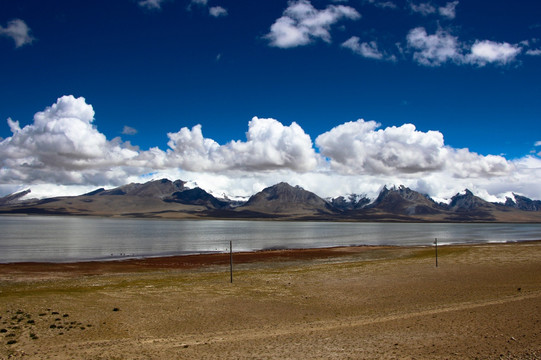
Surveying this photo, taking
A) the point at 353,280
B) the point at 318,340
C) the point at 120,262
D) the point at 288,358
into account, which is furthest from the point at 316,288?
the point at 120,262

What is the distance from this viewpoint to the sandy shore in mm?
18188

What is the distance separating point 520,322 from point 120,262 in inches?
2217

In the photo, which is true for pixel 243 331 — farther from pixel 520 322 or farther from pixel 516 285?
pixel 516 285

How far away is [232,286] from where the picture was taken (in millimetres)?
36812

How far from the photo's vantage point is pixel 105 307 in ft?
87.6

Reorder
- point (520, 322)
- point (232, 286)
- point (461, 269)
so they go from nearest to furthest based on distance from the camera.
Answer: point (520, 322) < point (232, 286) < point (461, 269)

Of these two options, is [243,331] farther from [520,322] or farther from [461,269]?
[461,269]

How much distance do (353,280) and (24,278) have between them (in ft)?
120

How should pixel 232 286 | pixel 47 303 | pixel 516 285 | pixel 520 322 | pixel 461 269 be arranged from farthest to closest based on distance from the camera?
pixel 461 269 → pixel 232 286 → pixel 516 285 → pixel 47 303 → pixel 520 322

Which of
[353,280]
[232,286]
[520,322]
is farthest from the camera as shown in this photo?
[353,280]

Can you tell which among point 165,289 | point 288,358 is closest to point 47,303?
point 165,289

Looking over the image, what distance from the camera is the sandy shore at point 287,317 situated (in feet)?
59.7

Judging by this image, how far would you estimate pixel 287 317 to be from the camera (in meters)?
25.7

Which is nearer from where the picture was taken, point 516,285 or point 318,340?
point 318,340
